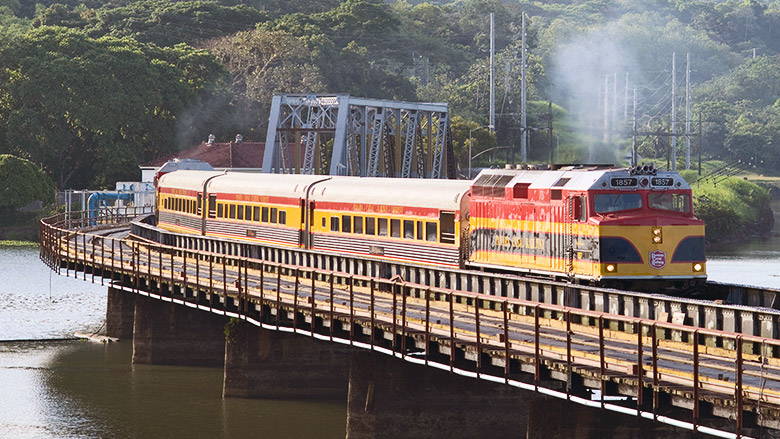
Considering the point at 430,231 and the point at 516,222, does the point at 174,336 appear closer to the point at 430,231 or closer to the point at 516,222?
the point at 430,231

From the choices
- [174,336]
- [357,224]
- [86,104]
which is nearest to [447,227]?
[357,224]

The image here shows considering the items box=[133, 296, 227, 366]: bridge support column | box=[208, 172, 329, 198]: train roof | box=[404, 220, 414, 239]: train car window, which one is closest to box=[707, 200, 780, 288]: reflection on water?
box=[208, 172, 329, 198]: train roof

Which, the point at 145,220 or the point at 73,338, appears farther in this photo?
the point at 145,220

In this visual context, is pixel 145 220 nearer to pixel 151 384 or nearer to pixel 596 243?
pixel 151 384

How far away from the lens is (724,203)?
13750 cm

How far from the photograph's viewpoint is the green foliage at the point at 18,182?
122375 millimetres

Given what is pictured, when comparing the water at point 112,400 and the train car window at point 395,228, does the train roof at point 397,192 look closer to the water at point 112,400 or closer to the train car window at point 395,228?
the train car window at point 395,228

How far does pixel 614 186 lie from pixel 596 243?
1.72m

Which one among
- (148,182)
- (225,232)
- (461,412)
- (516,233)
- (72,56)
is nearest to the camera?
(461,412)

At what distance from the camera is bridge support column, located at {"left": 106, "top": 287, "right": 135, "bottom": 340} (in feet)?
202

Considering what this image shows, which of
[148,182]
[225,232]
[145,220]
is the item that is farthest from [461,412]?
[148,182]

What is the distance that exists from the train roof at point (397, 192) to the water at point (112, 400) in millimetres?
7298

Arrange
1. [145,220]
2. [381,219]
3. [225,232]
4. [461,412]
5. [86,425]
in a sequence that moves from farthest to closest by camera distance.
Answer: [145,220], [225,232], [381,219], [86,425], [461,412]

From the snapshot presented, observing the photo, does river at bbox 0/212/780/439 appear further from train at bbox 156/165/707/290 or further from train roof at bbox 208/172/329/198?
train roof at bbox 208/172/329/198
